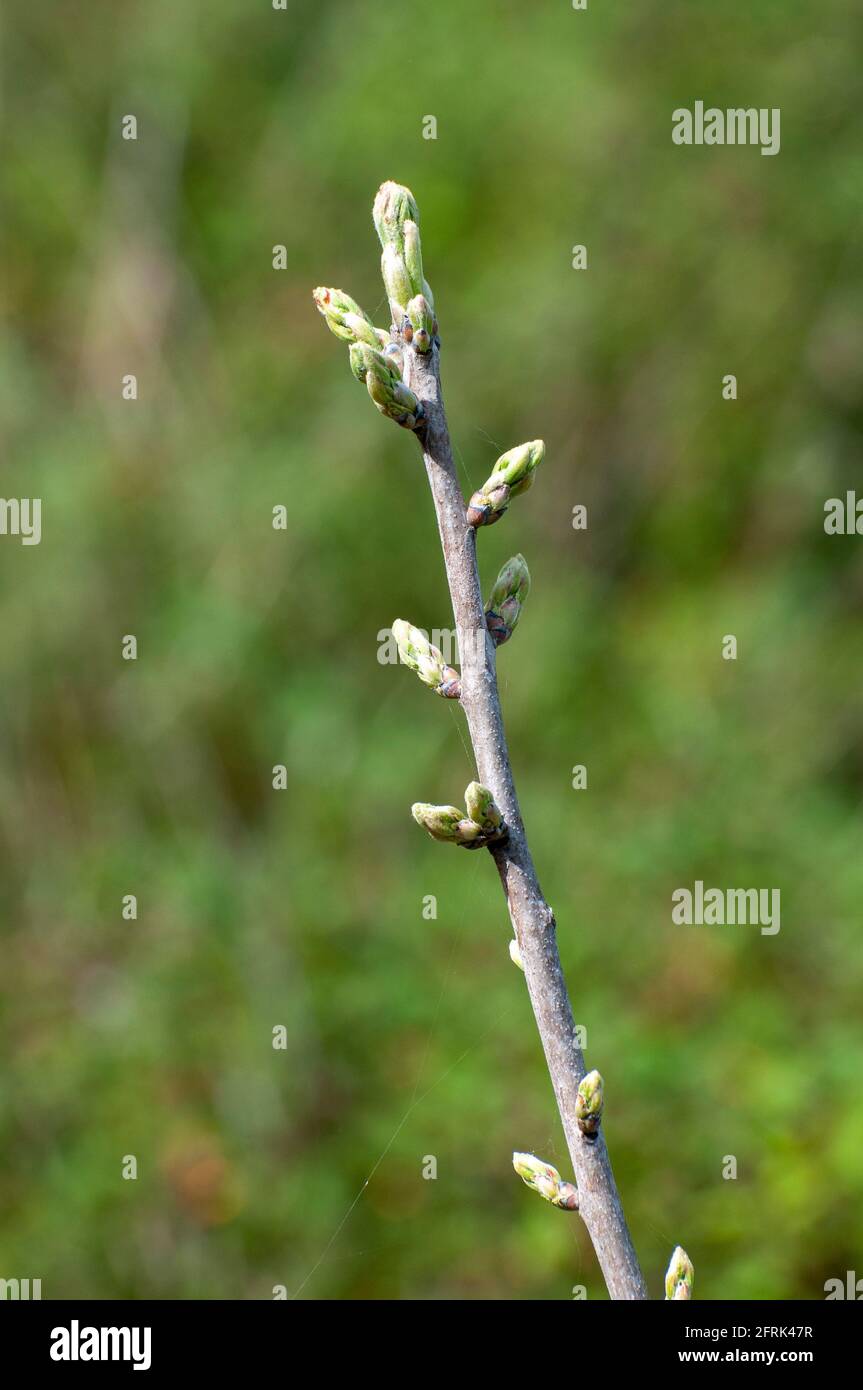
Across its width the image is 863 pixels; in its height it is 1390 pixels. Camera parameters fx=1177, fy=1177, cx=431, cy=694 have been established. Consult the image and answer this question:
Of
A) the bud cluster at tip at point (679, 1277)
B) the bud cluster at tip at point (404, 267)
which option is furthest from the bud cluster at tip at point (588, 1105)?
the bud cluster at tip at point (404, 267)

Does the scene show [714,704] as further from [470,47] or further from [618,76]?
[470,47]

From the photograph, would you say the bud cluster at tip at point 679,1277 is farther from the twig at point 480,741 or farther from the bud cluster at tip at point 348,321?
the bud cluster at tip at point 348,321

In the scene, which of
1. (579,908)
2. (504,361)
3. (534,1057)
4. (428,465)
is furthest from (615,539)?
(428,465)

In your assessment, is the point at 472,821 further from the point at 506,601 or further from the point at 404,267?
the point at 404,267

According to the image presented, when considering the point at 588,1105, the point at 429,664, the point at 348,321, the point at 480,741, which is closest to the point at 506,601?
the point at 429,664

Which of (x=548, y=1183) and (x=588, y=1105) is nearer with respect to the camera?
(x=588, y=1105)

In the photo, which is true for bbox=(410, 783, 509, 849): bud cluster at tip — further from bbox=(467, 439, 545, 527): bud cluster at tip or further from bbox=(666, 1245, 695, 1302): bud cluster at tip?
bbox=(666, 1245, 695, 1302): bud cluster at tip
